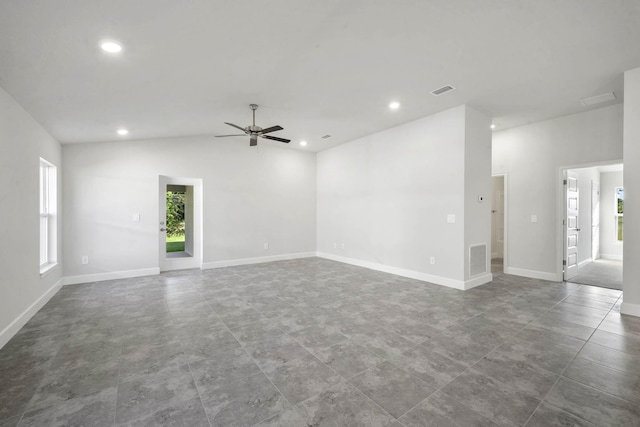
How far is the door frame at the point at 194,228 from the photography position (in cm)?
611

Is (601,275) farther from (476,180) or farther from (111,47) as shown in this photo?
(111,47)

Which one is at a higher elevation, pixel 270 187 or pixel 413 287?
pixel 270 187

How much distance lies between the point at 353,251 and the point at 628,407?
5285mm

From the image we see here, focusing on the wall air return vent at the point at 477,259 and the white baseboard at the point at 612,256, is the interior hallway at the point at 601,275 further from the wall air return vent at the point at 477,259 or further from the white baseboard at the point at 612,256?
the wall air return vent at the point at 477,259

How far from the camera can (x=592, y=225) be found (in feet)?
23.0

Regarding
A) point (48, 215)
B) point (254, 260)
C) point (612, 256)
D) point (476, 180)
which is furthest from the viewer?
point (612, 256)

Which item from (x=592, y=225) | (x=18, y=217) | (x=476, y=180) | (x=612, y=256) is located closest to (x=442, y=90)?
(x=476, y=180)

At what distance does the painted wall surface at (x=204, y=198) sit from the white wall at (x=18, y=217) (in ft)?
4.40

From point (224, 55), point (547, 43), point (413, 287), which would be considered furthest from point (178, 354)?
point (547, 43)

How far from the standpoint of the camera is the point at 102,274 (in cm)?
546

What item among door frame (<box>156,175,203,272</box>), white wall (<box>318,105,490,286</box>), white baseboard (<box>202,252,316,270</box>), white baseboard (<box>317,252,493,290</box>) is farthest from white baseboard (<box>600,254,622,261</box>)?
door frame (<box>156,175,203,272</box>)

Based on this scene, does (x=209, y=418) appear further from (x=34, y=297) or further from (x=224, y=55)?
(x=34, y=297)

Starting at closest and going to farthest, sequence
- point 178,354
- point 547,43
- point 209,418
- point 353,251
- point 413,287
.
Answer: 1. point 209,418
2. point 178,354
3. point 547,43
4. point 413,287
5. point 353,251

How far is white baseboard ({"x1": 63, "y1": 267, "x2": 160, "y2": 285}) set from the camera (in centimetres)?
520
